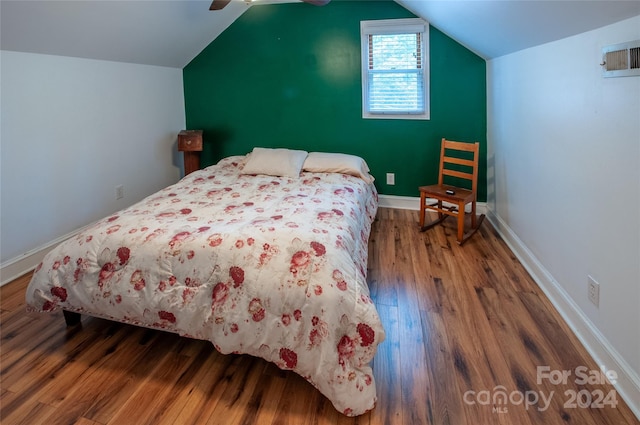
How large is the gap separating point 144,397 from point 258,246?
→ 32.2 inches

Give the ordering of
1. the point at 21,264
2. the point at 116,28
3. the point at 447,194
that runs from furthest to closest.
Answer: the point at 447,194, the point at 116,28, the point at 21,264

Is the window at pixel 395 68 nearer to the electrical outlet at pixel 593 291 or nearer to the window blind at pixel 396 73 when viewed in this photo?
the window blind at pixel 396 73

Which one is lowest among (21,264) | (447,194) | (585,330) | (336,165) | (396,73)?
(585,330)

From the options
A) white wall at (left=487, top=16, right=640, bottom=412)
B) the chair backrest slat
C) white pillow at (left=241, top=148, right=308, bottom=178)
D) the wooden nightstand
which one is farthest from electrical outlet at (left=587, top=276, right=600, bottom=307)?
the wooden nightstand

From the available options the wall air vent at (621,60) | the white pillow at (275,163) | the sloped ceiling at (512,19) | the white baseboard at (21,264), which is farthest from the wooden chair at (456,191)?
the white baseboard at (21,264)

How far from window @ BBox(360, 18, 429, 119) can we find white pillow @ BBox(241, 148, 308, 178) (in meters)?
1.00

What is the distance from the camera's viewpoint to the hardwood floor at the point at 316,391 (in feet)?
5.13

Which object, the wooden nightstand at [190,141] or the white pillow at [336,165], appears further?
the wooden nightstand at [190,141]

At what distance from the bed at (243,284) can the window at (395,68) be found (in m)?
1.92

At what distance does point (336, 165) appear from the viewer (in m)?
3.51

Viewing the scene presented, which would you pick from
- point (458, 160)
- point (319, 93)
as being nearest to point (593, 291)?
point (458, 160)

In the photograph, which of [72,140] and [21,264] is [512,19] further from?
[21,264]

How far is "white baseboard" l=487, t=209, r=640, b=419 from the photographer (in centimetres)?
154

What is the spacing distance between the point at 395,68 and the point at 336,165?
1.21 meters
